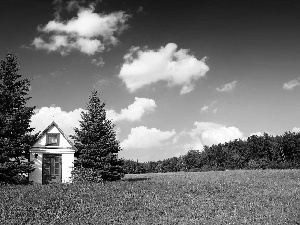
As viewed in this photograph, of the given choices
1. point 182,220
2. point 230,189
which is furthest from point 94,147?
point 182,220

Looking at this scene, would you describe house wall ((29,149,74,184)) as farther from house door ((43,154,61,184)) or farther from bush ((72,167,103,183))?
bush ((72,167,103,183))

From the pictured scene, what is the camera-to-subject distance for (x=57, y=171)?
3516 centimetres

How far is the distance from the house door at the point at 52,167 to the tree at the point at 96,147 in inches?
129

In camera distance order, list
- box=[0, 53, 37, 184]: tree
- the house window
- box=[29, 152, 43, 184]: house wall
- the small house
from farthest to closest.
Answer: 1. the house window
2. the small house
3. box=[29, 152, 43, 184]: house wall
4. box=[0, 53, 37, 184]: tree

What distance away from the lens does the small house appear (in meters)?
34.3

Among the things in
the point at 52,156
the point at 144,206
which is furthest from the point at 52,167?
the point at 144,206

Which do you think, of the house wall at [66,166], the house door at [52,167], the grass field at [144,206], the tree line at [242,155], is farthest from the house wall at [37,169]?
the tree line at [242,155]

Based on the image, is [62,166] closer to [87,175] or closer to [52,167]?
[52,167]

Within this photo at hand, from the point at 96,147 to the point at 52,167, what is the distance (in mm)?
7430

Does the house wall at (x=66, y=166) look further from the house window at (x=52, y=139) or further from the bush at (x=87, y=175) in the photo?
the bush at (x=87, y=175)

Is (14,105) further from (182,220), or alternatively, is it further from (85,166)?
(182,220)

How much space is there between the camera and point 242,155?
11369cm

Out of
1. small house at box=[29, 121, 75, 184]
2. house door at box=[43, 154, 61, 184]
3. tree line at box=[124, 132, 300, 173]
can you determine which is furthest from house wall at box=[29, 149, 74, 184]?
tree line at box=[124, 132, 300, 173]

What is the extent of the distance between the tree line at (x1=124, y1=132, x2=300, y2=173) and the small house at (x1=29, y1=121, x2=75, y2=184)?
5913 cm
